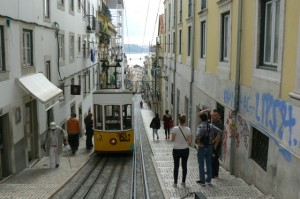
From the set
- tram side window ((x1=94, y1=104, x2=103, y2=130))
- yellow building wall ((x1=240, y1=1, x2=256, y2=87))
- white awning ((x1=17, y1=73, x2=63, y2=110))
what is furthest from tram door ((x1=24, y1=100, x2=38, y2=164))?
yellow building wall ((x1=240, y1=1, x2=256, y2=87))

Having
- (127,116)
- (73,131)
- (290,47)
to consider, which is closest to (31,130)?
(73,131)

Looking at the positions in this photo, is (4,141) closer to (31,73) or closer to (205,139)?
(31,73)

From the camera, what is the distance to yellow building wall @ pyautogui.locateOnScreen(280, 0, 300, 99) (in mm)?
6321

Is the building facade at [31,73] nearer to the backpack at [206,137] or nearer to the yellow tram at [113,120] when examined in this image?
the yellow tram at [113,120]

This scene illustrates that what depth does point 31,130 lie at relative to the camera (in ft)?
44.7

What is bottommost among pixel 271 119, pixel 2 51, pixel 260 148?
pixel 260 148

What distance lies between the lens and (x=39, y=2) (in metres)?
14.4

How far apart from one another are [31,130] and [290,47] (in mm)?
9767

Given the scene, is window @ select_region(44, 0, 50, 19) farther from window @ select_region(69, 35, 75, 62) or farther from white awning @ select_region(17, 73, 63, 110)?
window @ select_region(69, 35, 75, 62)

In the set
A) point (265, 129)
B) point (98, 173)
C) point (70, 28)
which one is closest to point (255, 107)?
point (265, 129)

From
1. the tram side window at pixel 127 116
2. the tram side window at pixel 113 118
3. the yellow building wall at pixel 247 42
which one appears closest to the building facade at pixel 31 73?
the tram side window at pixel 113 118

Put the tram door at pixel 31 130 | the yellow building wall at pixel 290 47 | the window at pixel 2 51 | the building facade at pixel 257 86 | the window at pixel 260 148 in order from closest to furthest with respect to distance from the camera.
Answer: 1. the yellow building wall at pixel 290 47
2. the building facade at pixel 257 86
3. the window at pixel 260 148
4. the window at pixel 2 51
5. the tram door at pixel 31 130

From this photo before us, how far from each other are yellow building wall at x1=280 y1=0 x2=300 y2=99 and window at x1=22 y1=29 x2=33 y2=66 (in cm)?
873

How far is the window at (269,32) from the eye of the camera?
304 inches
